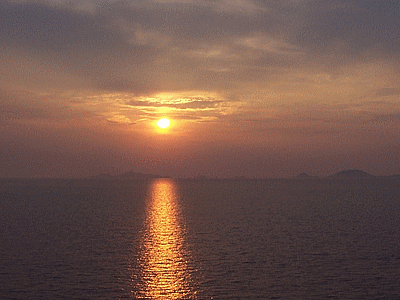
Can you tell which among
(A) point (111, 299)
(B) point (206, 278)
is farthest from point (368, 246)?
(A) point (111, 299)

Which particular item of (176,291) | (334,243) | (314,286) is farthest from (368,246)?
(176,291)

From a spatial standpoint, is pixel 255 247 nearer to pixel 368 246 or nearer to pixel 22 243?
pixel 368 246

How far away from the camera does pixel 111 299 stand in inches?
2453

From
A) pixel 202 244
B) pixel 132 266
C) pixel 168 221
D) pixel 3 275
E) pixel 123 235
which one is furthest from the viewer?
pixel 168 221

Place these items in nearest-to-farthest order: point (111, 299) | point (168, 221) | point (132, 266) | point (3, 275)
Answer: point (111, 299)
point (3, 275)
point (132, 266)
point (168, 221)

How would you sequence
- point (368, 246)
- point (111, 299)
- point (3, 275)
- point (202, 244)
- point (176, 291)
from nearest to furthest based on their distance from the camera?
point (111, 299) → point (176, 291) → point (3, 275) → point (368, 246) → point (202, 244)

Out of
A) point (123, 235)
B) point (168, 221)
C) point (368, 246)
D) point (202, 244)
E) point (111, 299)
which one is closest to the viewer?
point (111, 299)

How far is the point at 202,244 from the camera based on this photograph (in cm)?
10719

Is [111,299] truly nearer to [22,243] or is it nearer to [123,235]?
[22,243]

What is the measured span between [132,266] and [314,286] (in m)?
33.8

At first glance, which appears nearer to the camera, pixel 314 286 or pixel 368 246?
pixel 314 286

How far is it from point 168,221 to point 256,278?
3550 inches

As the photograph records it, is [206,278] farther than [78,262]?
No

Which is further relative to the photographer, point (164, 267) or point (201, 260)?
point (201, 260)
